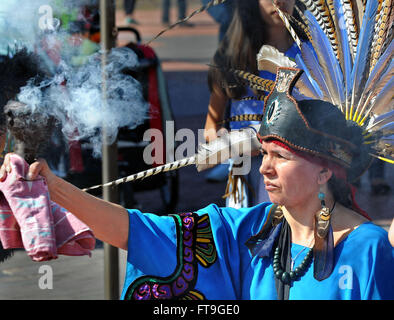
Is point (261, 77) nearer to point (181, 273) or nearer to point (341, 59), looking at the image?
point (341, 59)

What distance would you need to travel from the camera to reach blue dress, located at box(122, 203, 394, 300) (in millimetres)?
2311

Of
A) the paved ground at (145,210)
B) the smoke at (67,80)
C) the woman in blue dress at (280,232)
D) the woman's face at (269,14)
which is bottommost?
the paved ground at (145,210)

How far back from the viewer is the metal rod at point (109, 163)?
3215 mm

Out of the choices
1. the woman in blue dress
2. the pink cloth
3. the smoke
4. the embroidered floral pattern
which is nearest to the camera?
the pink cloth

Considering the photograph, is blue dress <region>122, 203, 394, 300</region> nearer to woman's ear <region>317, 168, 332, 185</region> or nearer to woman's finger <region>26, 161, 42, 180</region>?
woman's ear <region>317, 168, 332, 185</region>

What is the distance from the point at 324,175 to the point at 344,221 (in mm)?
162

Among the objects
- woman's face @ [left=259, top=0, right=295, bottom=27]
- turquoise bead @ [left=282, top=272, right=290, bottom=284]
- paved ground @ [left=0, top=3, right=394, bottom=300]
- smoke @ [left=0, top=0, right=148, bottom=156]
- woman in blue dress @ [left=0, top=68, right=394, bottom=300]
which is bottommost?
paved ground @ [left=0, top=3, right=394, bottom=300]

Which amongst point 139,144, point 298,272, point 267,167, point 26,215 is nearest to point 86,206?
point 26,215

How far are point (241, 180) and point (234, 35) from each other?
65 cm

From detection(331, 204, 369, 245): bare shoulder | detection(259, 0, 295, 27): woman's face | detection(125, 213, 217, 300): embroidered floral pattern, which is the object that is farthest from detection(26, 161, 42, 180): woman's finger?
detection(259, 0, 295, 27): woman's face

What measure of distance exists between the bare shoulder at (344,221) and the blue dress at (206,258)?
0.02 meters

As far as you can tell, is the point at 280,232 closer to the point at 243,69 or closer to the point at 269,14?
the point at 243,69

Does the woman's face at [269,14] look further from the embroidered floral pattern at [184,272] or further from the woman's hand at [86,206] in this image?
the woman's hand at [86,206]

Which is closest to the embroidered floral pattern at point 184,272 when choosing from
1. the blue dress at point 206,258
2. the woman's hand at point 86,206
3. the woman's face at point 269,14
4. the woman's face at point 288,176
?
the blue dress at point 206,258
